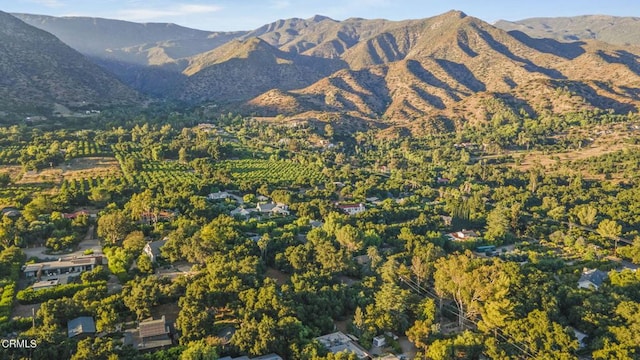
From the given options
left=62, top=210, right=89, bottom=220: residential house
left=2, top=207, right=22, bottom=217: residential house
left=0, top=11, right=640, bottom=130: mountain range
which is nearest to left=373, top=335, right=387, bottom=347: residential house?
left=62, top=210, right=89, bottom=220: residential house

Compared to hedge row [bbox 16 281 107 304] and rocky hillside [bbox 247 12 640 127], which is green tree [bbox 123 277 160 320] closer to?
hedge row [bbox 16 281 107 304]

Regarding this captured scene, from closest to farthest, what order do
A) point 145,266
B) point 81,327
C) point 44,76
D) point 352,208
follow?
point 81,327, point 145,266, point 352,208, point 44,76

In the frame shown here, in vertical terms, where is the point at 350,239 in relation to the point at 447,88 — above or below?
below

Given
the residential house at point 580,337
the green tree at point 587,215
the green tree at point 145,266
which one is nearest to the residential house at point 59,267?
the green tree at point 145,266

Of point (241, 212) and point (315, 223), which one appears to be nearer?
point (315, 223)

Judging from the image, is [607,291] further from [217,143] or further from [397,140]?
[397,140]

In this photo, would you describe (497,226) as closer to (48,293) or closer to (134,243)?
(134,243)

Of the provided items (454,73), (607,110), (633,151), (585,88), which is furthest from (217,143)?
(454,73)

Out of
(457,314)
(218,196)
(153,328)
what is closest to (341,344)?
(457,314)
